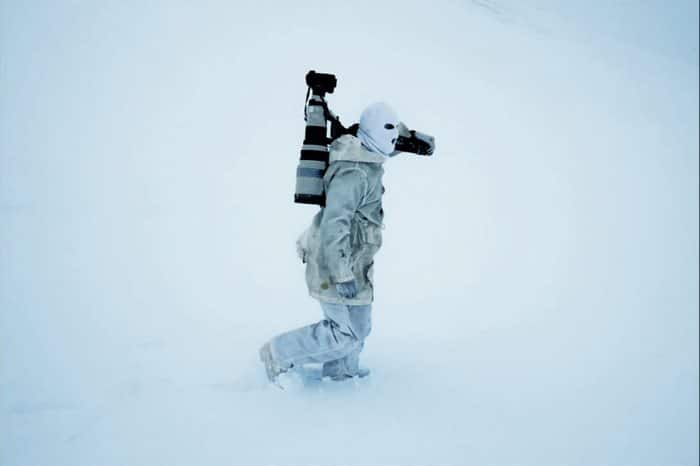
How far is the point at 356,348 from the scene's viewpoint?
2598mm

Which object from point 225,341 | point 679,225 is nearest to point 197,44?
point 225,341

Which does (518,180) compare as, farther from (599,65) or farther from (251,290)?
(251,290)

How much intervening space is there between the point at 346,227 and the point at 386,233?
3892 millimetres

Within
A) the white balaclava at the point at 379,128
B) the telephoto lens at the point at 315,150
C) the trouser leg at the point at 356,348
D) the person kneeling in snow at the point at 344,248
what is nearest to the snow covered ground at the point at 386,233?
the trouser leg at the point at 356,348

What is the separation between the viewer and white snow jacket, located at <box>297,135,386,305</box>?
229cm

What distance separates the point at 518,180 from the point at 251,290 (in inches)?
245

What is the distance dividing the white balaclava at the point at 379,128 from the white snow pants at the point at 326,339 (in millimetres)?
802

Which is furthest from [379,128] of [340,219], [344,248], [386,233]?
[386,233]

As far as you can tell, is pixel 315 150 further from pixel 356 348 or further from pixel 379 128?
pixel 356 348

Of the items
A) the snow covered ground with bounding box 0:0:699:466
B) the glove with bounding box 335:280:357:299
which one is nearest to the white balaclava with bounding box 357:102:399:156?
the glove with bounding box 335:280:357:299

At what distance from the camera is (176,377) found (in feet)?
8.30

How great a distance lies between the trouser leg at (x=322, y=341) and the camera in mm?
2461

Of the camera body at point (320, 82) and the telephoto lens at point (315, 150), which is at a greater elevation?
the camera body at point (320, 82)

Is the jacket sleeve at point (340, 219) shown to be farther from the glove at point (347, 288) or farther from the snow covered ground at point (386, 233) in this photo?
the snow covered ground at point (386, 233)
